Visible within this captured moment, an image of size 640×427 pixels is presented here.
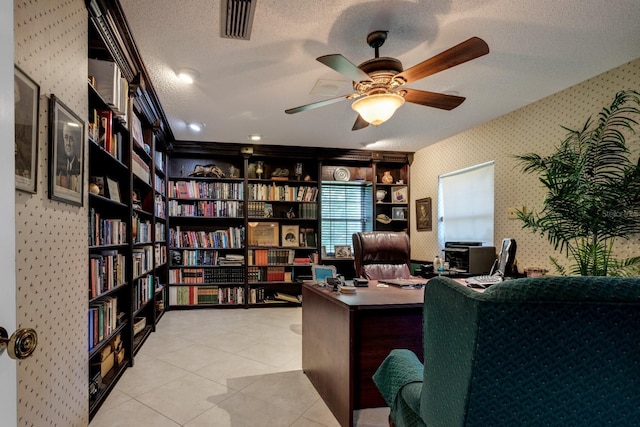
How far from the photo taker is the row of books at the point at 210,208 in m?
5.02

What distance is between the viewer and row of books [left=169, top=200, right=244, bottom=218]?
16.5 feet

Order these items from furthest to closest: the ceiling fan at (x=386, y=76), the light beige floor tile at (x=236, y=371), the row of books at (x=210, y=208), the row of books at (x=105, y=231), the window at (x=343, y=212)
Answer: the window at (x=343, y=212), the row of books at (x=210, y=208), the light beige floor tile at (x=236, y=371), the row of books at (x=105, y=231), the ceiling fan at (x=386, y=76)

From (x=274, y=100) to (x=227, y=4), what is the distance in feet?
4.71

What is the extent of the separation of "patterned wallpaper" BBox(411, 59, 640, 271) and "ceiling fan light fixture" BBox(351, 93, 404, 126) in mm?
1789

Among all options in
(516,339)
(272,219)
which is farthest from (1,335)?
(272,219)

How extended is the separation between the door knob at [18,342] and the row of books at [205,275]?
4421 mm

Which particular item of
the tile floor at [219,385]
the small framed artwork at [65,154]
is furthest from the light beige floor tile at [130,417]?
the small framed artwork at [65,154]

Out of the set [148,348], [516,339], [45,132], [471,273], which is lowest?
[148,348]

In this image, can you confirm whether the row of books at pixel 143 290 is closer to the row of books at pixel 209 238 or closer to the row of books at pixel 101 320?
the row of books at pixel 101 320

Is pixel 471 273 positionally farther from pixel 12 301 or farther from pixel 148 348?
pixel 12 301

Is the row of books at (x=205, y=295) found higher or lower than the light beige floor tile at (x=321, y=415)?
higher

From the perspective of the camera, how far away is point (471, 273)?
11.9 feet

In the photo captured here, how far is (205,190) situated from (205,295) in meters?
1.51

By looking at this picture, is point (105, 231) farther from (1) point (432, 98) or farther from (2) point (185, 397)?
(1) point (432, 98)
